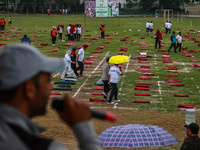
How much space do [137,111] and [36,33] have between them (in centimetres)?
Answer: 3881

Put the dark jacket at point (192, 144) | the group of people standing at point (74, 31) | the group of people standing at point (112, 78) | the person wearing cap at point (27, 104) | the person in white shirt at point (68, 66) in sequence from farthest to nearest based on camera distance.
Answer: the group of people standing at point (74, 31), the person in white shirt at point (68, 66), the group of people standing at point (112, 78), the dark jacket at point (192, 144), the person wearing cap at point (27, 104)

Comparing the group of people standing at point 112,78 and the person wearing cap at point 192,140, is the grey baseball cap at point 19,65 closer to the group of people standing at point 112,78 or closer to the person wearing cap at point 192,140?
the person wearing cap at point 192,140

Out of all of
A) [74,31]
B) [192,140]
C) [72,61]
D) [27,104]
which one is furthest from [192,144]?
[74,31]

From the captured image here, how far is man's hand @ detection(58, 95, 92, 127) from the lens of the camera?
2.15 metres

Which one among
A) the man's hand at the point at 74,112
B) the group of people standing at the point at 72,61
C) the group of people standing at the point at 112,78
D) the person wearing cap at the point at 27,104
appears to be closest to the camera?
the person wearing cap at the point at 27,104

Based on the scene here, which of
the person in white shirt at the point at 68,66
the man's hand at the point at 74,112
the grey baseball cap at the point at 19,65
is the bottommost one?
the person in white shirt at the point at 68,66

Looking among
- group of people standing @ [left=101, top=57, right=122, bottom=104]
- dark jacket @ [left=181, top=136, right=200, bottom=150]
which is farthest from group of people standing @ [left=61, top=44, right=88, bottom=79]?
dark jacket @ [left=181, top=136, right=200, bottom=150]

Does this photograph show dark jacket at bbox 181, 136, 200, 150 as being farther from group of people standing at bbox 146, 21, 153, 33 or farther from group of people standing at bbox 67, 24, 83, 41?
group of people standing at bbox 146, 21, 153, 33

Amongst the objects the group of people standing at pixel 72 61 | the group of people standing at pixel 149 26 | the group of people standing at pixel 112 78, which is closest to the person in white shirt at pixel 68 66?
the group of people standing at pixel 72 61

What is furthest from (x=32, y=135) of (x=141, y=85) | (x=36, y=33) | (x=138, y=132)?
(x=36, y=33)

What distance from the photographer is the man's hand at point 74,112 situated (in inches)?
84.7

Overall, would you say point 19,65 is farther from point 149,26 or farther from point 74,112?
point 149,26

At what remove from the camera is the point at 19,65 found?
2.03 m

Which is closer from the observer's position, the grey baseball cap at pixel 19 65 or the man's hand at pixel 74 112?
the grey baseball cap at pixel 19 65
